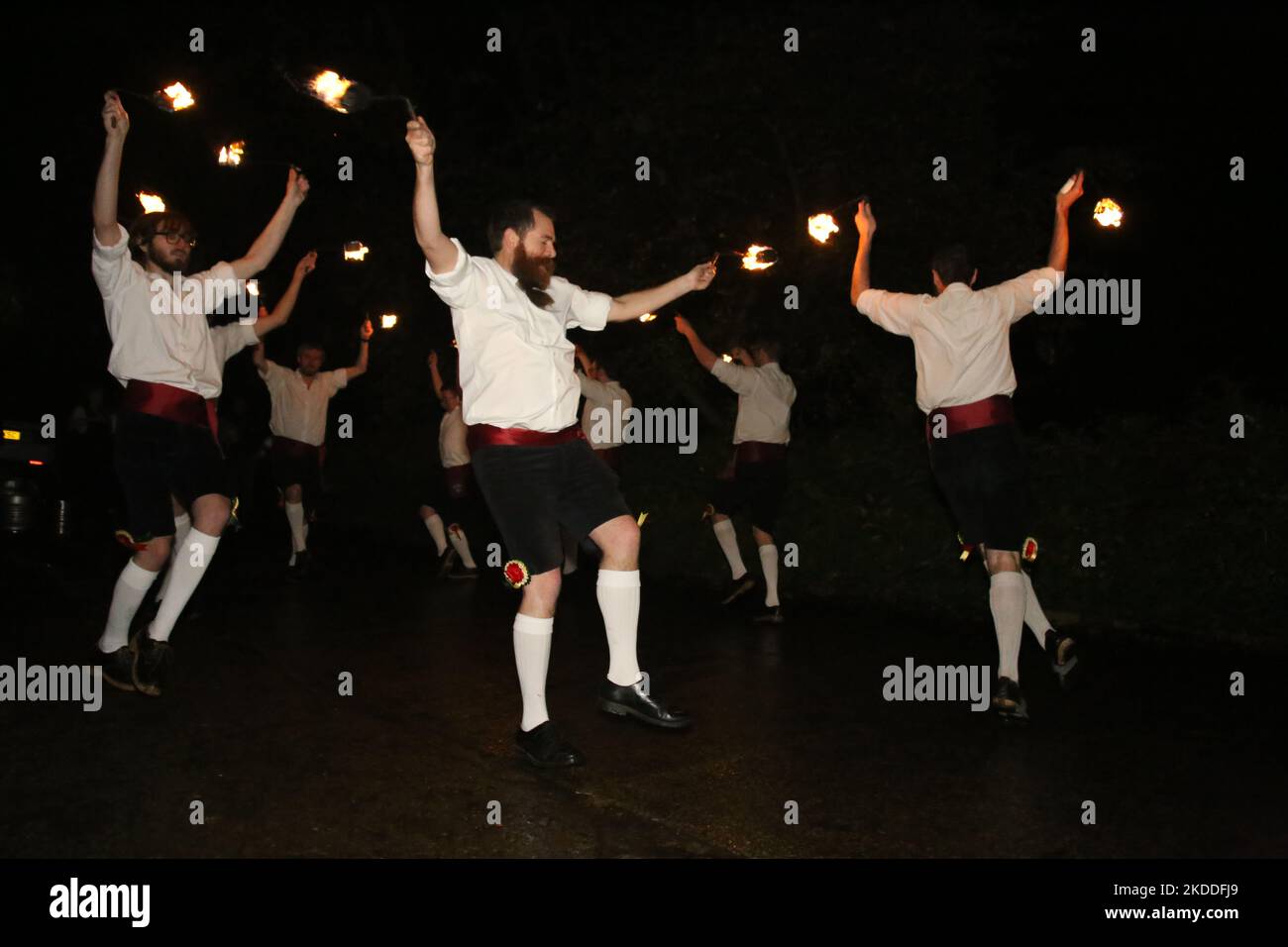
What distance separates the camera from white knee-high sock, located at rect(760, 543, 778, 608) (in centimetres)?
868

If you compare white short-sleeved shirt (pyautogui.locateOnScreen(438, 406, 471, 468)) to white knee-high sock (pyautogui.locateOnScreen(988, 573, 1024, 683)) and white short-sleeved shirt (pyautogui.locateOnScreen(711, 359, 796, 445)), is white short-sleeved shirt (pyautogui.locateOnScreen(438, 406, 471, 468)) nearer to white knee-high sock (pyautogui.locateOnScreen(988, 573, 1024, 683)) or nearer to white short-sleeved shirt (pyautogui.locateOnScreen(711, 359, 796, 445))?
white short-sleeved shirt (pyautogui.locateOnScreen(711, 359, 796, 445))

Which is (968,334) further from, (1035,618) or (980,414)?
(1035,618)

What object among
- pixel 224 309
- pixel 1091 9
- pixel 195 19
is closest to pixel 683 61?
pixel 1091 9

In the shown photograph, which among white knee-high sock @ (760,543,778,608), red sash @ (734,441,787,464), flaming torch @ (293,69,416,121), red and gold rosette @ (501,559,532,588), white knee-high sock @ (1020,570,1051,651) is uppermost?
flaming torch @ (293,69,416,121)

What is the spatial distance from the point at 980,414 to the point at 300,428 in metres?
7.26

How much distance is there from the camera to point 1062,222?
18.5 ft

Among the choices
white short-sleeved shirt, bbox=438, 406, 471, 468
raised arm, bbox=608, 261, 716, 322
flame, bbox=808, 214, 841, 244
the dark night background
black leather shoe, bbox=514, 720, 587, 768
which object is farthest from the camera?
white short-sleeved shirt, bbox=438, 406, 471, 468

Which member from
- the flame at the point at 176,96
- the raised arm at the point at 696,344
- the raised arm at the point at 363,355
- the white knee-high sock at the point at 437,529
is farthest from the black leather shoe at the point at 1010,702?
the white knee-high sock at the point at 437,529

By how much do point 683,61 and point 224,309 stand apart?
21.0 feet

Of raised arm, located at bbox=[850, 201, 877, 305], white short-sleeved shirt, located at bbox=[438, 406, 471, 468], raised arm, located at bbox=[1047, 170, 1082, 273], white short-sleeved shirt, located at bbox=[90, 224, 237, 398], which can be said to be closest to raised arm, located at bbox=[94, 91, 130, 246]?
white short-sleeved shirt, located at bbox=[90, 224, 237, 398]

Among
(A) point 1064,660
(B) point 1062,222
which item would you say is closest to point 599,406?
(B) point 1062,222

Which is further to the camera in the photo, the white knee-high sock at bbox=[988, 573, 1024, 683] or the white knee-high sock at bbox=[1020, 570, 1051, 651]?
the white knee-high sock at bbox=[1020, 570, 1051, 651]

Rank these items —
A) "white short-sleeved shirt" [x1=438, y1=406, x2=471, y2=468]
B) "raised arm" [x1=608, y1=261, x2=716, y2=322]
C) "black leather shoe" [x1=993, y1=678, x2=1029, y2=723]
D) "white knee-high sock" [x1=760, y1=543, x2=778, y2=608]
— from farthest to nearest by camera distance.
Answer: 1. "white short-sleeved shirt" [x1=438, y1=406, x2=471, y2=468]
2. "white knee-high sock" [x1=760, y1=543, x2=778, y2=608]
3. "black leather shoe" [x1=993, y1=678, x2=1029, y2=723]
4. "raised arm" [x1=608, y1=261, x2=716, y2=322]

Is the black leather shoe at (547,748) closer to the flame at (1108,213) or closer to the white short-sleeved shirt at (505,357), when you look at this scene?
the white short-sleeved shirt at (505,357)
